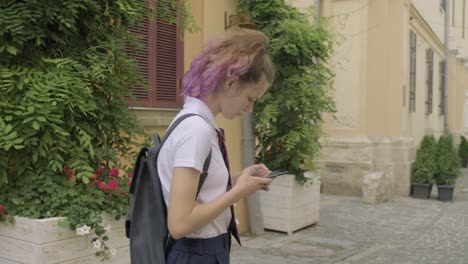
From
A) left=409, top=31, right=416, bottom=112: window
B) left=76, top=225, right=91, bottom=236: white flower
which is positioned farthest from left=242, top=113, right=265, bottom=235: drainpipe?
left=409, top=31, right=416, bottom=112: window

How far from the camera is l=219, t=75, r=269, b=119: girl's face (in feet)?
5.95

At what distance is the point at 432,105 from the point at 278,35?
36.7 ft

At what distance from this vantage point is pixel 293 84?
6.97m

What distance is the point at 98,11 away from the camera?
3.59m

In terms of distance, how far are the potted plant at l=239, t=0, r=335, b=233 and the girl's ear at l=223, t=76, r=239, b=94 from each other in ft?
16.2

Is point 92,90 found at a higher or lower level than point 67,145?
higher

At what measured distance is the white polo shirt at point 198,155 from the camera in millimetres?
1670

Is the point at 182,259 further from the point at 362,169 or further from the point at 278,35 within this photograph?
the point at 362,169

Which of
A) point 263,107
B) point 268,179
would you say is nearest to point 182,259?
point 268,179

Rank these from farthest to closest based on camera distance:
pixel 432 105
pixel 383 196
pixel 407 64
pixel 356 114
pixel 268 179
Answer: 1. pixel 432 105
2. pixel 407 64
3. pixel 356 114
4. pixel 383 196
5. pixel 268 179

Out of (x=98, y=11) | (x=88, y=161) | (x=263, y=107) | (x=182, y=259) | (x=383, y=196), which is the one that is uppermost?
(x=98, y=11)

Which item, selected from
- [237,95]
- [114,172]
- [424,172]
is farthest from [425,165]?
[237,95]

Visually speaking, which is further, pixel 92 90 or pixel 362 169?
pixel 362 169

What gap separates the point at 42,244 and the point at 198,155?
1.80 m
